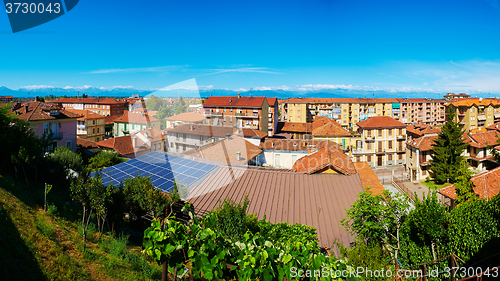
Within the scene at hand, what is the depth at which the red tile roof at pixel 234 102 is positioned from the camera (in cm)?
4499

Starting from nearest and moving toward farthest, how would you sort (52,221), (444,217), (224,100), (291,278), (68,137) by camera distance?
1. (291,278)
2. (444,217)
3. (52,221)
4. (68,137)
5. (224,100)

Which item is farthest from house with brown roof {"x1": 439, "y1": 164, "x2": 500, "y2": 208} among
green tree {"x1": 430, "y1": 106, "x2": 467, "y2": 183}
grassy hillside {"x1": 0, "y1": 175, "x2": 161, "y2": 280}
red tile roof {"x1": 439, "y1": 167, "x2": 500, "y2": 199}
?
grassy hillside {"x1": 0, "y1": 175, "x2": 161, "y2": 280}

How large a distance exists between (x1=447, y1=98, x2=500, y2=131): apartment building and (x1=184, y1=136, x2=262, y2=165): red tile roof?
191 feet

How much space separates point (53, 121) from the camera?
24.2 m

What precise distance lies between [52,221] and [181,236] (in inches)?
246

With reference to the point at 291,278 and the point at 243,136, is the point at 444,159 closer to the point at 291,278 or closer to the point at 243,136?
the point at 243,136

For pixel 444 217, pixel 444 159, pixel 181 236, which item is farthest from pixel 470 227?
pixel 444 159

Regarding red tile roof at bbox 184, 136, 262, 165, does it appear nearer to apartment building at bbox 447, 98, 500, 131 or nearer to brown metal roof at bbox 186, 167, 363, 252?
brown metal roof at bbox 186, 167, 363, 252

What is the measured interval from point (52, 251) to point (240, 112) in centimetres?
4085

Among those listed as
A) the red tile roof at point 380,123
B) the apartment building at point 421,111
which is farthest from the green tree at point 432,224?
the apartment building at point 421,111

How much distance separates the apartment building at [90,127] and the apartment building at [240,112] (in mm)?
20962

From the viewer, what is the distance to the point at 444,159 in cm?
2934

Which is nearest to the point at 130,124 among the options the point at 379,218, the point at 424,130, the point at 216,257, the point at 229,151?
the point at 229,151

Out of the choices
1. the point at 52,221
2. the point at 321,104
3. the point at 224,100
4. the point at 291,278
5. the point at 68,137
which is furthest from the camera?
the point at 321,104
